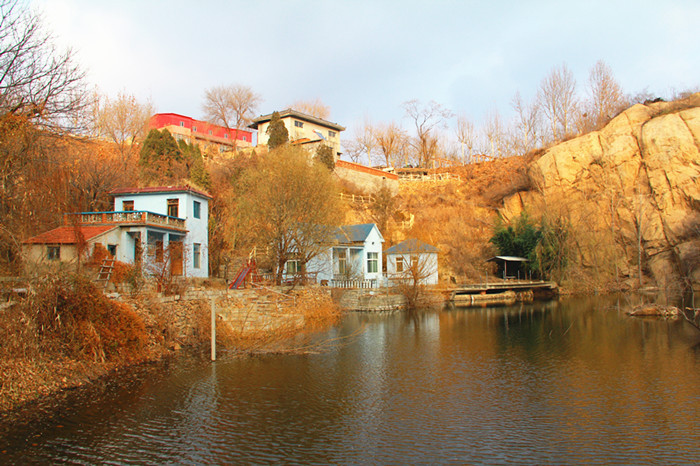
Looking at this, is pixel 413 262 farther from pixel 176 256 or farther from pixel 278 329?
pixel 176 256

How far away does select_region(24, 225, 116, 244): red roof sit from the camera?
69.4ft

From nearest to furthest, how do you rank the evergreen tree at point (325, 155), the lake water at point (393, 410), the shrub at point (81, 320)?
1. the lake water at point (393, 410)
2. the shrub at point (81, 320)
3. the evergreen tree at point (325, 155)

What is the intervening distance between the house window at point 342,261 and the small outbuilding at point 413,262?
3.49 metres

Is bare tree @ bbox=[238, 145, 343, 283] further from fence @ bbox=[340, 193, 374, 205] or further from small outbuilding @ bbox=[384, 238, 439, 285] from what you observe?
fence @ bbox=[340, 193, 374, 205]

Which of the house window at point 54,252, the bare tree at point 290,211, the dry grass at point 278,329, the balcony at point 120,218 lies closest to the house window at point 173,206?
the balcony at point 120,218

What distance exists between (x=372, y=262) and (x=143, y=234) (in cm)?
1933

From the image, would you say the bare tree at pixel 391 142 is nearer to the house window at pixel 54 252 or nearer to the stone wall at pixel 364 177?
the stone wall at pixel 364 177

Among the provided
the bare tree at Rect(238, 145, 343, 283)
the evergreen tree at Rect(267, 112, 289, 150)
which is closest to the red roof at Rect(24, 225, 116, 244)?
the bare tree at Rect(238, 145, 343, 283)

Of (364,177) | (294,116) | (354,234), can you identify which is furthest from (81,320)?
(294,116)

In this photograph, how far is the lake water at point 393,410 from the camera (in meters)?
8.84

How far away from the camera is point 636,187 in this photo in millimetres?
45000

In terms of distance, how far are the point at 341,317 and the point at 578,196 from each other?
31.7 meters

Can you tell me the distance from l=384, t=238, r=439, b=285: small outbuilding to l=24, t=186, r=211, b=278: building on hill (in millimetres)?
14001

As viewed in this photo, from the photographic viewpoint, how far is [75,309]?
13.7m
